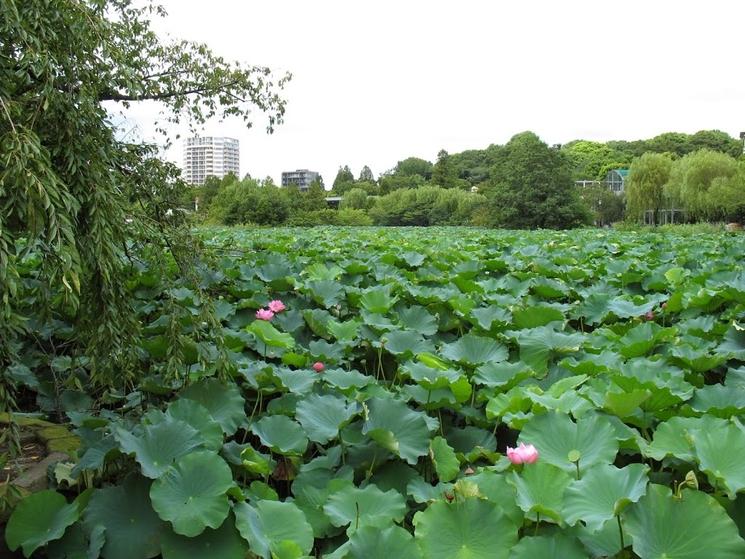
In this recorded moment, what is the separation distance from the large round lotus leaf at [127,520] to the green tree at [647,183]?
→ 4379cm

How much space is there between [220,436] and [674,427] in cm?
120

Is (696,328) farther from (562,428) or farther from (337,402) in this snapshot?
(337,402)

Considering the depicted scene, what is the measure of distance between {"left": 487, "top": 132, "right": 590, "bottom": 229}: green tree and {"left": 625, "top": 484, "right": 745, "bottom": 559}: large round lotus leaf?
128ft

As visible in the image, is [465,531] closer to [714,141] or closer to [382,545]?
[382,545]

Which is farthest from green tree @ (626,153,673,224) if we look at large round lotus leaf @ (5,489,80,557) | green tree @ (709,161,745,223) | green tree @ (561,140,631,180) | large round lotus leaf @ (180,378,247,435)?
green tree @ (561,140,631,180)

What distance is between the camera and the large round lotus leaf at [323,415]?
182cm

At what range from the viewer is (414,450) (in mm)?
1730

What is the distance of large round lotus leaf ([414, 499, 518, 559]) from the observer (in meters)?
1.30

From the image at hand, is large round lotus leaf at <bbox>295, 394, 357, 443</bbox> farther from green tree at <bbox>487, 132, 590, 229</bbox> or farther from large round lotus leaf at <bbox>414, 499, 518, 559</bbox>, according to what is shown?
green tree at <bbox>487, 132, 590, 229</bbox>

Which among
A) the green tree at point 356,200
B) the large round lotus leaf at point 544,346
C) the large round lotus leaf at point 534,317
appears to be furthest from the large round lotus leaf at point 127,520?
the green tree at point 356,200

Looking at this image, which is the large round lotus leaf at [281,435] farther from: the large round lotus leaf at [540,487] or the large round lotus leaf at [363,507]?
the large round lotus leaf at [540,487]

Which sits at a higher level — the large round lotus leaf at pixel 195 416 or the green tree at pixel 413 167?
the green tree at pixel 413 167

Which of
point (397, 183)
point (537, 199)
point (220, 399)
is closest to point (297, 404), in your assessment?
point (220, 399)

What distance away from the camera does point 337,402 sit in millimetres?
1908
